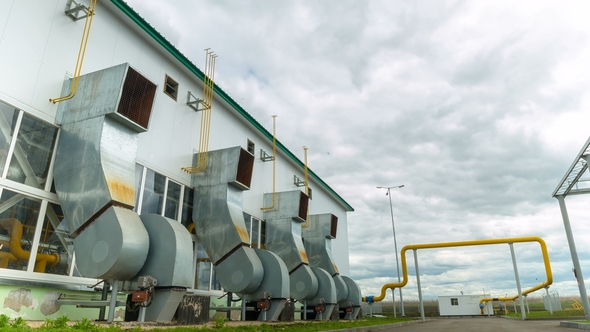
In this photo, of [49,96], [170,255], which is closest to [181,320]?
[170,255]

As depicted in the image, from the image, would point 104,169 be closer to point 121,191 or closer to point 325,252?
point 121,191

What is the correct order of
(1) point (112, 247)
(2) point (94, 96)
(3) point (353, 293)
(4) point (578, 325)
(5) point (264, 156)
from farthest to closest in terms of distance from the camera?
(3) point (353, 293), (5) point (264, 156), (4) point (578, 325), (2) point (94, 96), (1) point (112, 247)

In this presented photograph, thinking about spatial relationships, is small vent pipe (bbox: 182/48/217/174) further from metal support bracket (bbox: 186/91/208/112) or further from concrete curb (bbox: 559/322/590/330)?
concrete curb (bbox: 559/322/590/330)

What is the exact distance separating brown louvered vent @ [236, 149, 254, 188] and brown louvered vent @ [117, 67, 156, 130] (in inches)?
163

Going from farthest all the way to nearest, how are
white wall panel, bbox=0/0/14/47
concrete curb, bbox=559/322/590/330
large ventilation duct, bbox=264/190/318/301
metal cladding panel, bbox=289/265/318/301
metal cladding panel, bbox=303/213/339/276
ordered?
metal cladding panel, bbox=303/213/339/276 → large ventilation duct, bbox=264/190/318/301 → metal cladding panel, bbox=289/265/318/301 → concrete curb, bbox=559/322/590/330 → white wall panel, bbox=0/0/14/47

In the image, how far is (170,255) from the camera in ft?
25.5

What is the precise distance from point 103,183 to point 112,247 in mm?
1386

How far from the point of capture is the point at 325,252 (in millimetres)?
20438

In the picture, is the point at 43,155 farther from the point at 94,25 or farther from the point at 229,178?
the point at 229,178

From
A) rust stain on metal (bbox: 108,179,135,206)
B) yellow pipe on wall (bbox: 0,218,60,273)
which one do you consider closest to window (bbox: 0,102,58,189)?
yellow pipe on wall (bbox: 0,218,60,273)

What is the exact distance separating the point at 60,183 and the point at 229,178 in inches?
204

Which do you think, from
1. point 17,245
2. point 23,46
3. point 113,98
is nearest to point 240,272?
point 17,245

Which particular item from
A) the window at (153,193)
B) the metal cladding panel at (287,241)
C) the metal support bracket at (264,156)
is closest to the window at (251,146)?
the metal support bracket at (264,156)

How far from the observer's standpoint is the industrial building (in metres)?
7.59
